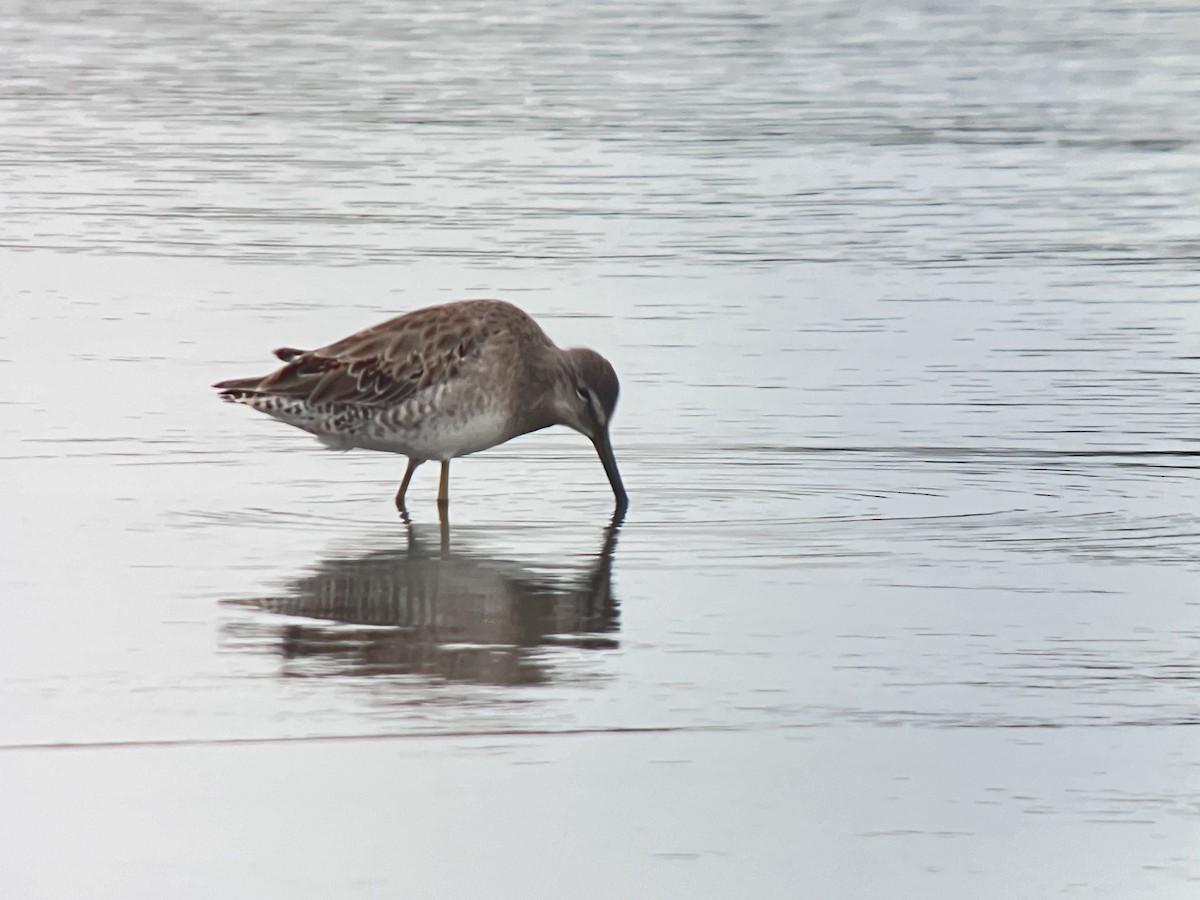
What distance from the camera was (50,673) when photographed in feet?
19.6

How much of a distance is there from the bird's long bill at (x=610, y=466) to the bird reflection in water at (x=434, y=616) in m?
0.57

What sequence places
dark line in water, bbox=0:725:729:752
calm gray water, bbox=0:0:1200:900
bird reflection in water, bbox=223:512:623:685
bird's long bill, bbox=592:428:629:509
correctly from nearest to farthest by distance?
calm gray water, bbox=0:0:1200:900
dark line in water, bbox=0:725:729:752
bird reflection in water, bbox=223:512:623:685
bird's long bill, bbox=592:428:629:509

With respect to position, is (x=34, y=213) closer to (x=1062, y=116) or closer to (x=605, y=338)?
(x=605, y=338)

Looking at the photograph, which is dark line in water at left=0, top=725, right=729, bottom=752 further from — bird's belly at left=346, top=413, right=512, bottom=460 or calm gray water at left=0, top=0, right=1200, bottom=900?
bird's belly at left=346, top=413, right=512, bottom=460

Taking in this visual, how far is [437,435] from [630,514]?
88 cm

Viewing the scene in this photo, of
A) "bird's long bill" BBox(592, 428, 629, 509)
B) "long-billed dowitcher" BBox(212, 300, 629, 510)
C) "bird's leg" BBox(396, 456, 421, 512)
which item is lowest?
"bird's leg" BBox(396, 456, 421, 512)

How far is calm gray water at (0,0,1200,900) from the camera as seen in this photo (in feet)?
16.1

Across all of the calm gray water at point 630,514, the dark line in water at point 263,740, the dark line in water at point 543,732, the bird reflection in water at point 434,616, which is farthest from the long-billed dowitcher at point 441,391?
the dark line in water at point 263,740

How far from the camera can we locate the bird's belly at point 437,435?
869 centimetres

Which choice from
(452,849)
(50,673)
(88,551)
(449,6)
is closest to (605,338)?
(88,551)

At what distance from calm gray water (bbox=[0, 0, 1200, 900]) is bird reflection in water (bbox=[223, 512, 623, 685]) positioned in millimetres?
22

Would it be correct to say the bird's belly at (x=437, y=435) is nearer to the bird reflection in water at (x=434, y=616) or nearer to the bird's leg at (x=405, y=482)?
the bird's leg at (x=405, y=482)

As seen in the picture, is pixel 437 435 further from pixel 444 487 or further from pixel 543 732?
pixel 543 732

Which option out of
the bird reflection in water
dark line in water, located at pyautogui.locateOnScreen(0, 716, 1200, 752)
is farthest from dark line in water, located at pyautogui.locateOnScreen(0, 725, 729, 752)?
the bird reflection in water
